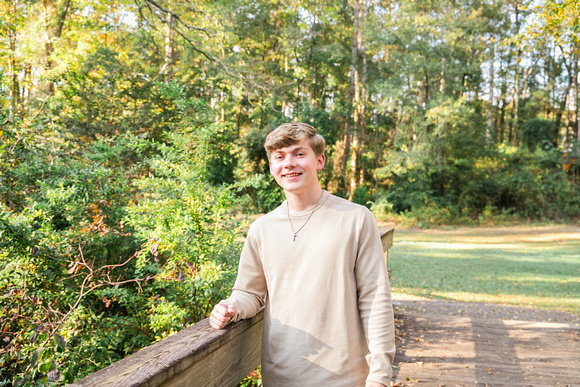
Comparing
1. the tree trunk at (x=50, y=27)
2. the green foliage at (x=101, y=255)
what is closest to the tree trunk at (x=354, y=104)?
the tree trunk at (x=50, y=27)

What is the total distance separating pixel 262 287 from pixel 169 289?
1.76 meters

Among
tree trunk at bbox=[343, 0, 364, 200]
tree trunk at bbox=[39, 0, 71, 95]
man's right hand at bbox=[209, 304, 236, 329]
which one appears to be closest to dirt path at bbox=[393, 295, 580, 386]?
man's right hand at bbox=[209, 304, 236, 329]

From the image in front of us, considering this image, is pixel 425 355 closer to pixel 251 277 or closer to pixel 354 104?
pixel 251 277

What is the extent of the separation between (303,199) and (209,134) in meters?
1.96

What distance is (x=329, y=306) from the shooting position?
5.28 ft

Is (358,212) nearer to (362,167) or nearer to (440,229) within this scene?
(440,229)

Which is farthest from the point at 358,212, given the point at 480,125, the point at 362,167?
the point at 480,125

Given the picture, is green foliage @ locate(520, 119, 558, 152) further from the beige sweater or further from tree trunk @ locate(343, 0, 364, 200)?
the beige sweater

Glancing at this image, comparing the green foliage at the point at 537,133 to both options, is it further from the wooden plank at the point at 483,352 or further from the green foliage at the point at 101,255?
the green foliage at the point at 101,255

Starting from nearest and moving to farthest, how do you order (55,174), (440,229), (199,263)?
(199,263)
(55,174)
(440,229)

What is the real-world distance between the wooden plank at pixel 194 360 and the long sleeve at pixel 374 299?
456 mm

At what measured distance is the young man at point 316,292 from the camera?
5.21ft

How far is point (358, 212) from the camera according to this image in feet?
5.44

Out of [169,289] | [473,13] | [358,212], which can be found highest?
[473,13]
